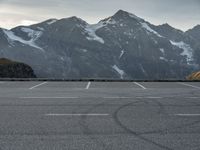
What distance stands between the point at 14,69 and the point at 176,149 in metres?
33.7

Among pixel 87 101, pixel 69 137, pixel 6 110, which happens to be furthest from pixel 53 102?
pixel 69 137

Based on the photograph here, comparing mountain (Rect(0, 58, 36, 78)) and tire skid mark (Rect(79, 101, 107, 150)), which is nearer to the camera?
tire skid mark (Rect(79, 101, 107, 150))

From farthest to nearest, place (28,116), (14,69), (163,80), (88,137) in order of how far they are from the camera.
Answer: (14,69)
(163,80)
(28,116)
(88,137)

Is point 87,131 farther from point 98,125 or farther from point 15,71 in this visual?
point 15,71

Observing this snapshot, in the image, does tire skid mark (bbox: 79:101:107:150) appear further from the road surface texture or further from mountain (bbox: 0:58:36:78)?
mountain (bbox: 0:58:36:78)

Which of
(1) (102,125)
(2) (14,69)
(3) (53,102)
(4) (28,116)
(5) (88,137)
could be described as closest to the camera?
(5) (88,137)

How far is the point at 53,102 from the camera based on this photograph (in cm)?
1373

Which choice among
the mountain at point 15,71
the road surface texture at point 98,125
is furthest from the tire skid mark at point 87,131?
the mountain at point 15,71

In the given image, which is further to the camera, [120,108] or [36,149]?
[120,108]

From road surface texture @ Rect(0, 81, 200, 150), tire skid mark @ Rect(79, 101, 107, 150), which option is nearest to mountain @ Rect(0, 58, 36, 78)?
road surface texture @ Rect(0, 81, 200, 150)

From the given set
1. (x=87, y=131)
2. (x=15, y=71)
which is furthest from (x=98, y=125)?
(x=15, y=71)

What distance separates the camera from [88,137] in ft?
25.9

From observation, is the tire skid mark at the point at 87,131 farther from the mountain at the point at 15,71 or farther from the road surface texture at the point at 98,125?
the mountain at the point at 15,71

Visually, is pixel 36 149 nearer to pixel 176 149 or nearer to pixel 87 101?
pixel 176 149
